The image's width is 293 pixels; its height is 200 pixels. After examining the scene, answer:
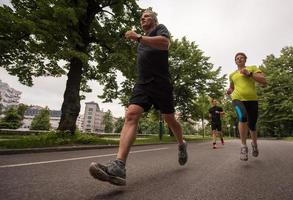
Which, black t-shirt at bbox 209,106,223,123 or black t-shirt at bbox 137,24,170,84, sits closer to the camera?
black t-shirt at bbox 137,24,170,84

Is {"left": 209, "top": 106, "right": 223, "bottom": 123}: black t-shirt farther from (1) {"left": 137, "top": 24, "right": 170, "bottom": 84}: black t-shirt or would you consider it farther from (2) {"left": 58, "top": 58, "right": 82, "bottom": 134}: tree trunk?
(1) {"left": 137, "top": 24, "right": 170, "bottom": 84}: black t-shirt

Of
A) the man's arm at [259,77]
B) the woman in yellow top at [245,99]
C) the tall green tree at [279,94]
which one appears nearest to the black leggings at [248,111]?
the woman in yellow top at [245,99]

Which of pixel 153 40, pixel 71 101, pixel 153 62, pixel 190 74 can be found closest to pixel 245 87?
pixel 153 62

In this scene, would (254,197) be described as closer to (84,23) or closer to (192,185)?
(192,185)

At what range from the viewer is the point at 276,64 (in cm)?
5281

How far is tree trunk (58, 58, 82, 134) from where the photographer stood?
1262 centimetres

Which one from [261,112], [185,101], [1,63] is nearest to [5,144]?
[1,63]

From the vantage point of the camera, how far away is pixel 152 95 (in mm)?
3303

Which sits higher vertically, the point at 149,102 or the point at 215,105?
the point at 215,105

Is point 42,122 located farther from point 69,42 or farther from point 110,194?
point 110,194

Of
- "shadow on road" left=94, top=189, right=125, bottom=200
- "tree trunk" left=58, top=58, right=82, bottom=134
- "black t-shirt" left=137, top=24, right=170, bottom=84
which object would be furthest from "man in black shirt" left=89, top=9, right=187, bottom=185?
"tree trunk" left=58, top=58, right=82, bottom=134

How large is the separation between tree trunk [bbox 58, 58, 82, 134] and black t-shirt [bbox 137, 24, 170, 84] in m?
9.81

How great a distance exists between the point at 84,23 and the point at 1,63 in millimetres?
4183

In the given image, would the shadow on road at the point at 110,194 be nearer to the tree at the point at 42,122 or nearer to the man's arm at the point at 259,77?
the man's arm at the point at 259,77
